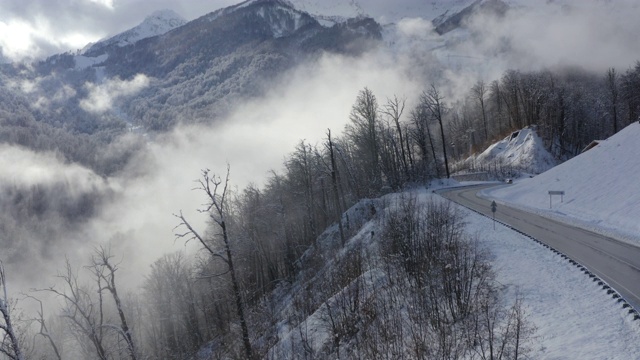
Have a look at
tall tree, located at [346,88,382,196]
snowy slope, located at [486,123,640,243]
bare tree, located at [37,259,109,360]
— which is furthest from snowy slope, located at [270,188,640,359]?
tall tree, located at [346,88,382,196]

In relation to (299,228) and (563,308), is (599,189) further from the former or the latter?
(299,228)

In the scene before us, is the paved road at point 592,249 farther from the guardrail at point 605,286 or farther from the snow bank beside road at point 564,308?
the snow bank beside road at point 564,308

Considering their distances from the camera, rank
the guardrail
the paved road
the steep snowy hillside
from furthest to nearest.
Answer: the steep snowy hillside → the paved road → the guardrail

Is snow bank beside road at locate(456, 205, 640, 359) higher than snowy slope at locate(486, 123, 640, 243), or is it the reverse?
snowy slope at locate(486, 123, 640, 243)

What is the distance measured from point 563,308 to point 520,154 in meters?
59.1

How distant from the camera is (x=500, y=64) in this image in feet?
497

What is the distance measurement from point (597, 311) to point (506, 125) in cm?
8211

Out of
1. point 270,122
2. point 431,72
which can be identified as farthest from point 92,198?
point 431,72

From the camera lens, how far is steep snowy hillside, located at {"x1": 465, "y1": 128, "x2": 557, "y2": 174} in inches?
2466

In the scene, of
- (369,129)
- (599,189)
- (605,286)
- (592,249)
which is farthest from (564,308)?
(369,129)

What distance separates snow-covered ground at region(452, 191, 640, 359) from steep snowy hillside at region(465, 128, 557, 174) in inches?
1886

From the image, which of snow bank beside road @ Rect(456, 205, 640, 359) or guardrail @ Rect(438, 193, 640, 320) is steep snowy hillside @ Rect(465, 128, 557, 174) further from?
snow bank beside road @ Rect(456, 205, 640, 359)

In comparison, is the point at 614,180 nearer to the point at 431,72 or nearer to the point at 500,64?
the point at 500,64

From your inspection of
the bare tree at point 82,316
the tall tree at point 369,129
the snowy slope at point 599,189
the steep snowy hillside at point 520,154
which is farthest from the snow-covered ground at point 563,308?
the steep snowy hillside at point 520,154
